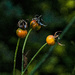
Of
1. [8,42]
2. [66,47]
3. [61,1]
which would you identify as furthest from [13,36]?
[61,1]

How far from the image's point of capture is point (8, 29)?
11.3 feet

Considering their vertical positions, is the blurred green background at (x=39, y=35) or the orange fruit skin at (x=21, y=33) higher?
the orange fruit skin at (x=21, y=33)

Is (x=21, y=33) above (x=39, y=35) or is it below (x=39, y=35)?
above

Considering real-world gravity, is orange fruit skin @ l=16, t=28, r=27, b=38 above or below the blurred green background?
above

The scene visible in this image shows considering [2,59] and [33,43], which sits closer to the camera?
[2,59]

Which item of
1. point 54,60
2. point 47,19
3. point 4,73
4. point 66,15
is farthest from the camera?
point 66,15

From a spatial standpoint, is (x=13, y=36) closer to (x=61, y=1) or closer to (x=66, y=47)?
(x=66, y=47)

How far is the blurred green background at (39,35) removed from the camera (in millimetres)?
3127

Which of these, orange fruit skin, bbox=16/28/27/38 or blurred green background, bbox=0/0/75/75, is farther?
blurred green background, bbox=0/0/75/75

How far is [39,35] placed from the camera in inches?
134

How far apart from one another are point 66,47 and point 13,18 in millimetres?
1032

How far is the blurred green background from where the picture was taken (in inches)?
123

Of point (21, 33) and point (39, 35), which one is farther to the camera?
point (39, 35)

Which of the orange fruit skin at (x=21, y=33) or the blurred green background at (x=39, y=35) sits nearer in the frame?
the orange fruit skin at (x=21, y=33)
